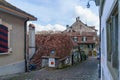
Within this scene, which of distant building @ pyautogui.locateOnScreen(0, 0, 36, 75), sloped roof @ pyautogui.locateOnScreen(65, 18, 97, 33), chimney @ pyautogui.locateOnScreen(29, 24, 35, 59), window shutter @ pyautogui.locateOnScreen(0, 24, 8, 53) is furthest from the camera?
sloped roof @ pyautogui.locateOnScreen(65, 18, 97, 33)

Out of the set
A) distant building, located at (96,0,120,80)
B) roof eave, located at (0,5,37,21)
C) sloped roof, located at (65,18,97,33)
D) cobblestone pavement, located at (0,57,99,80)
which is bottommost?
cobblestone pavement, located at (0,57,99,80)

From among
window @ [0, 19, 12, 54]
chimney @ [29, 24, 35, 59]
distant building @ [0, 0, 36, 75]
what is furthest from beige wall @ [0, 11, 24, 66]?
chimney @ [29, 24, 35, 59]

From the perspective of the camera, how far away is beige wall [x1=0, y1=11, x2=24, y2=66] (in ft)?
41.1

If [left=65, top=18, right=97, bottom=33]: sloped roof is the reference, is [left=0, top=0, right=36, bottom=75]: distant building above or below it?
below

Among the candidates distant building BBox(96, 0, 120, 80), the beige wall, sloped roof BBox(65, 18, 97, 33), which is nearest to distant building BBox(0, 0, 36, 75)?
the beige wall

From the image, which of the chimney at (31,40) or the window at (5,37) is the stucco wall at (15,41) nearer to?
the window at (5,37)

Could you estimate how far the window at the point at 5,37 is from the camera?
1211 cm

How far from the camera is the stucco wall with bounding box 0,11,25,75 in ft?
41.1

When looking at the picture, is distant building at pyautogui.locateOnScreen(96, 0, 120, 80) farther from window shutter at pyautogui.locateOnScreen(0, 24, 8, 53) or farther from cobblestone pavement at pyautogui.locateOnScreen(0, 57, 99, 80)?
window shutter at pyautogui.locateOnScreen(0, 24, 8, 53)

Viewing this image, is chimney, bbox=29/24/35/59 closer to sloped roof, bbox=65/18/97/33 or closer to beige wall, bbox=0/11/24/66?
beige wall, bbox=0/11/24/66

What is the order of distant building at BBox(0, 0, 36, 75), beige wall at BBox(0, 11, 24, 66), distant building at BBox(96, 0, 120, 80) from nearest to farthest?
distant building at BBox(96, 0, 120, 80) < distant building at BBox(0, 0, 36, 75) < beige wall at BBox(0, 11, 24, 66)

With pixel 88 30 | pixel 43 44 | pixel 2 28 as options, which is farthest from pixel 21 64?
pixel 88 30

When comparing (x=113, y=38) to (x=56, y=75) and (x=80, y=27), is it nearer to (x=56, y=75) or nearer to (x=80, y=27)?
(x=56, y=75)

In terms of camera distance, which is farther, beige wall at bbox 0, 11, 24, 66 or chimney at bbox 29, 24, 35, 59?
chimney at bbox 29, 24, 35, 59
